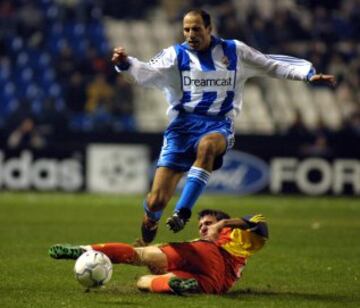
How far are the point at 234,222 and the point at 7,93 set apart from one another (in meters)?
17.0

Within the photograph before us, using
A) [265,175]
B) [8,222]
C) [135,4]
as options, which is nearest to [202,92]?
[8,222]

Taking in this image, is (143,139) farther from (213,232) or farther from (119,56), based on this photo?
(213,232)

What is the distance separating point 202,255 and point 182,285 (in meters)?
0.49

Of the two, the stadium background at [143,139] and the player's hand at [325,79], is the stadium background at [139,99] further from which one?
the player's hand at [325,79]

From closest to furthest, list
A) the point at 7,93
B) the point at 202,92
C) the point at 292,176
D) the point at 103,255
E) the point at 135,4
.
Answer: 1. the point at 103,255
2. the point at 202,92
3. the point at 292,176
4. the point at 7,93
5. the point at 135,4

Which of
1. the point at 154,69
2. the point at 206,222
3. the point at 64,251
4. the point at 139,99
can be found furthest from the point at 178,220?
the point at 139,99

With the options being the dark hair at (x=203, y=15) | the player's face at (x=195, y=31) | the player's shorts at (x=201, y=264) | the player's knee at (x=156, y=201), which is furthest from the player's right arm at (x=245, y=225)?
the dark hair at (x=203, y=15)

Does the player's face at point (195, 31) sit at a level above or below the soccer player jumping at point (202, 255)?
above

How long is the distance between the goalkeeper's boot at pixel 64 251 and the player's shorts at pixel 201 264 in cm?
78

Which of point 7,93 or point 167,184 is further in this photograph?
point 7,93

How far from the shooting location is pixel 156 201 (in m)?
10.4

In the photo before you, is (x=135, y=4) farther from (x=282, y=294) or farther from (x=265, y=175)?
(x=282, y=294)

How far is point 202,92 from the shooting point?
1023 centimetres

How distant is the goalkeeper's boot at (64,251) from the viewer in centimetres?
847
